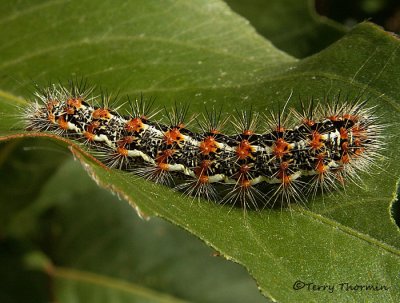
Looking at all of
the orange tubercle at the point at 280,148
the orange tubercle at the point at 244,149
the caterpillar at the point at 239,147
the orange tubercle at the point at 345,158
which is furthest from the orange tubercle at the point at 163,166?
the orange tubercle at the point at 345,158

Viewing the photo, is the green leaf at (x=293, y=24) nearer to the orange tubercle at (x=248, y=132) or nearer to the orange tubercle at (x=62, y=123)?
the orange tubercle at (x=248, y=132)

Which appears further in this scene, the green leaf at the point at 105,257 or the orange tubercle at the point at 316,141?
the green leaf at the point at 105,257

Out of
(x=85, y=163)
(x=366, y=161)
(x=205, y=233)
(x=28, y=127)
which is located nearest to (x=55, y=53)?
(x=28, y=127)

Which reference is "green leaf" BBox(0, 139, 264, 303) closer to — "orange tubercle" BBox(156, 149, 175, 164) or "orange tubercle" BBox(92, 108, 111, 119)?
"orange tubercle" BBox(92, 108, 111, 119)

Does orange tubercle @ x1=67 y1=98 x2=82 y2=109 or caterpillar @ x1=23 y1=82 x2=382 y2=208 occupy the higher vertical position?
orange tubercle @ x1=67 y1=98 x2=82 y2=109

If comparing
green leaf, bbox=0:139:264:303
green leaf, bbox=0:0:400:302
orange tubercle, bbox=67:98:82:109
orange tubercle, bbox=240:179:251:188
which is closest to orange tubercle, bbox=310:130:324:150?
green leaf, bbox=0:0:400:302

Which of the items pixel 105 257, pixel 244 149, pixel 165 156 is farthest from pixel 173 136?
pixel 105 257
